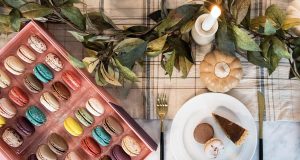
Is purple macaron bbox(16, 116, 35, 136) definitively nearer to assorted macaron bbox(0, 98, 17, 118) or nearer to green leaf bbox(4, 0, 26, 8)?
assorted macaron bbox(0, 98, 17, 118)

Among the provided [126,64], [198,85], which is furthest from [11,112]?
[198,85]

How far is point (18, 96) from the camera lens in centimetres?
77

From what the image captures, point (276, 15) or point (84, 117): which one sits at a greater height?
point (276, 15)

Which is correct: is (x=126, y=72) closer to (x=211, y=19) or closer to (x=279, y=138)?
(x=211, y=19)

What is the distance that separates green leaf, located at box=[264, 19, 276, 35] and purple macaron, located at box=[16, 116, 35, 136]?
43 centimetres

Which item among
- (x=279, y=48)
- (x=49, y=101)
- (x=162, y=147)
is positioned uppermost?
(x=279, y=48)

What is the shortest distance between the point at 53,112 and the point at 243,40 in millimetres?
357

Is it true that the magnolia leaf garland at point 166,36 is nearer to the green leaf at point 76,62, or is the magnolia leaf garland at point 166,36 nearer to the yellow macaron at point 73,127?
the green leaf at point 76,62

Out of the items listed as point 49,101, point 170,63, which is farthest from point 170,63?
point 49,101

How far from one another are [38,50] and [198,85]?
295 mm

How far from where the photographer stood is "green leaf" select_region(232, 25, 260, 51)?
638mm

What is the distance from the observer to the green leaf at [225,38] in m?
0.66

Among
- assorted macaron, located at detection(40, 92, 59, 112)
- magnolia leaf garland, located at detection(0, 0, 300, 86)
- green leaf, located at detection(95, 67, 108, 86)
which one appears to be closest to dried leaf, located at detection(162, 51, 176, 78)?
magnolia leaf garland, located at detection(0, 0, 300, 86)

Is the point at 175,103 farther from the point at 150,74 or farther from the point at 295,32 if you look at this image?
the point at 295,32
